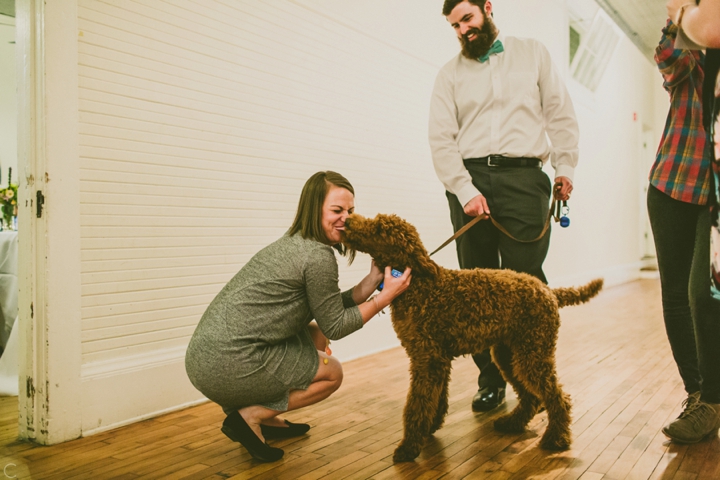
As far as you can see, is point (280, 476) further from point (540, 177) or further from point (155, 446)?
point (540, 177)

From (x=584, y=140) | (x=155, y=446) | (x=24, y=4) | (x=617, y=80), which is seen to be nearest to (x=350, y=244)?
(x=155, y=446)

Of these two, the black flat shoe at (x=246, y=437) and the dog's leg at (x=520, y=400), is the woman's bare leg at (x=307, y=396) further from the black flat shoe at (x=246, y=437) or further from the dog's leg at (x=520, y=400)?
the dog's leg at (x=520, y=400)

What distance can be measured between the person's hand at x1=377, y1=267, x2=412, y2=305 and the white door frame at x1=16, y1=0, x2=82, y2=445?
1.23m

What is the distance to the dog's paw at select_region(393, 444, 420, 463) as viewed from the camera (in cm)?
169

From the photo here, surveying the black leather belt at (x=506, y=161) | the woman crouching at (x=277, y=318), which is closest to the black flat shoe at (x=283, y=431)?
the woman crouching at (x=277, y=318)

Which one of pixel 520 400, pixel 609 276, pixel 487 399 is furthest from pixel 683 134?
pixel 609 276

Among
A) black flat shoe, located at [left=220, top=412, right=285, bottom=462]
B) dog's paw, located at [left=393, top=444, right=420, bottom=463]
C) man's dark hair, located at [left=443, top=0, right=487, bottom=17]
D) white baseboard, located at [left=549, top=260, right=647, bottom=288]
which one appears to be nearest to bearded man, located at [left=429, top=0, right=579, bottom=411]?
man's dark hair, located at [left=443, top=0, right=487, bottom=17]

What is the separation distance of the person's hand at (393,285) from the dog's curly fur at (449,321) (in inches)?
1.0

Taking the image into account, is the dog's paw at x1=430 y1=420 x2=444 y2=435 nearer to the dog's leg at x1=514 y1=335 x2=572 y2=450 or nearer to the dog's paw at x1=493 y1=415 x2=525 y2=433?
the dog's paw at x1=493 y1=415 x2=525 y2=433

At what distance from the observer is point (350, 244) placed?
1.64 m

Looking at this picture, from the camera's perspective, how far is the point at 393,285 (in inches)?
65.2

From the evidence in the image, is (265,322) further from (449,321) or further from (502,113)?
(502,113)

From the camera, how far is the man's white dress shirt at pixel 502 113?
2182 mm

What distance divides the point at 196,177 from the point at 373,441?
1398 millimetres
